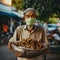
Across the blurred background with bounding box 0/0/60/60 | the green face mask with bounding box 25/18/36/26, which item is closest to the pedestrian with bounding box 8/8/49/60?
the green face mask with bounding box 25/18/36/26

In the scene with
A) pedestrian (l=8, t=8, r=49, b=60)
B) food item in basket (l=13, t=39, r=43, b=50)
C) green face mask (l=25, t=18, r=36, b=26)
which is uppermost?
green face mask (l=25, t=18, r=36, b=26)

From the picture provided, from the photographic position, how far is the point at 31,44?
6.40ft

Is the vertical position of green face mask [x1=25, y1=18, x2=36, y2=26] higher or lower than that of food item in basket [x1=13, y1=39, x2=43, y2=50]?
higher

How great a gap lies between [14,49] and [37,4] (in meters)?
4.59

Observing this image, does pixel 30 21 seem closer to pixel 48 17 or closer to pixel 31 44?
pixel 31 44

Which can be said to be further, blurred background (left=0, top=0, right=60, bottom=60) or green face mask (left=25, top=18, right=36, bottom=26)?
blurred background (left=0, top=0, right=60, bottom=60)

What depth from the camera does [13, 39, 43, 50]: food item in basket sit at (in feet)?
6.38

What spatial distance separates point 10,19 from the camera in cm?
1031

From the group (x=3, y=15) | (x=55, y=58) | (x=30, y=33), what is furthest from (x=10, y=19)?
(x=30, y=33)

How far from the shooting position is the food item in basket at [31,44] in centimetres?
195

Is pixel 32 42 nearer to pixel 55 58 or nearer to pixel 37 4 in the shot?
pixel 37 4

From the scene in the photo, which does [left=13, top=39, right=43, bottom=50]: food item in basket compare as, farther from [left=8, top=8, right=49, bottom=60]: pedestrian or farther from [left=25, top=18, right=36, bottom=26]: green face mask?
[left=25, top=18, right=36, bottom=26]: green face mask

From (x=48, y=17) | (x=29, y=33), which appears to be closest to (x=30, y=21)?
(x=29, y=33)

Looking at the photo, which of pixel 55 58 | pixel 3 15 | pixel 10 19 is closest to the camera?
pixel 55 58
